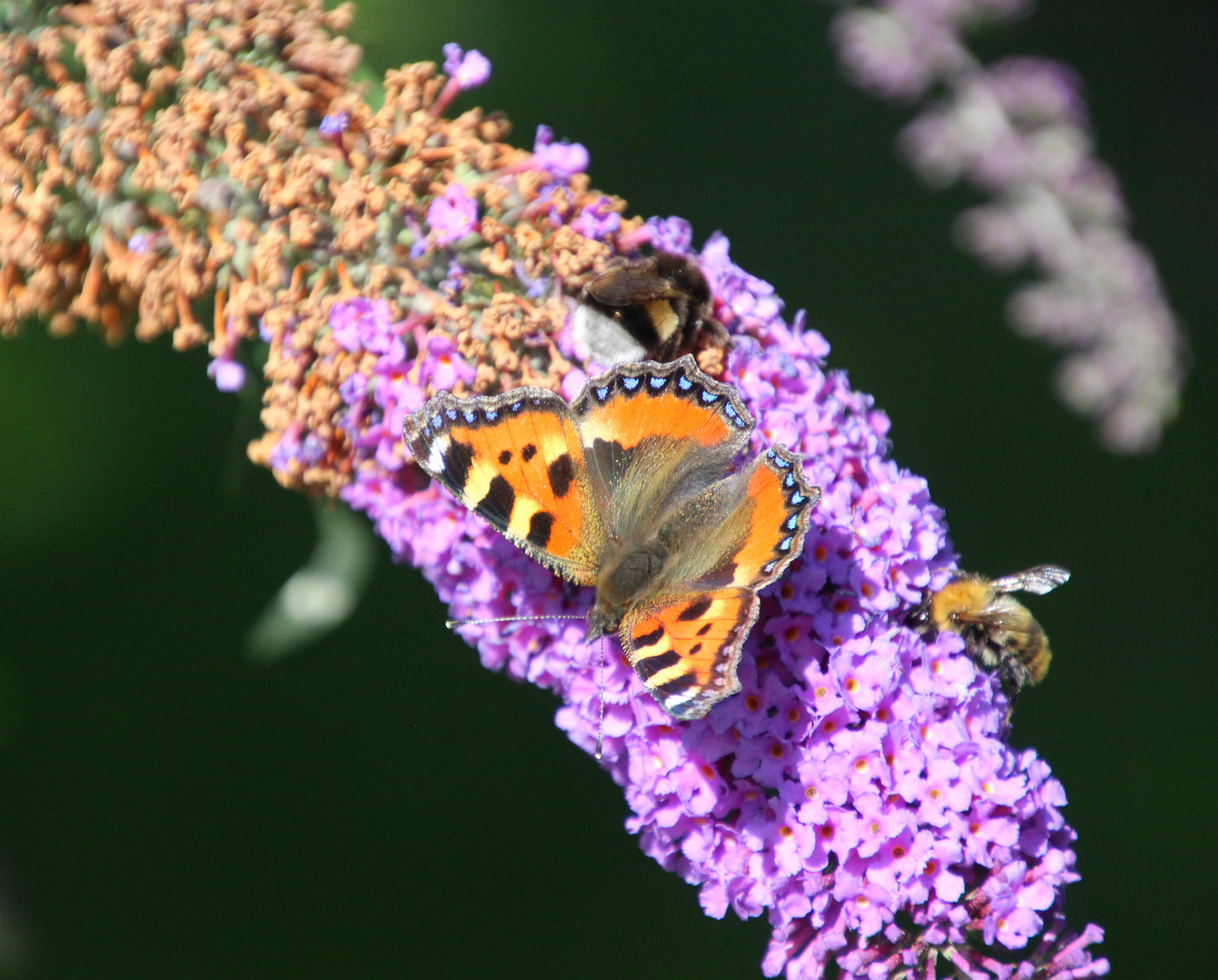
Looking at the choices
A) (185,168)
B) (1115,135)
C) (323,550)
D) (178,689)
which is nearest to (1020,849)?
(323,550)

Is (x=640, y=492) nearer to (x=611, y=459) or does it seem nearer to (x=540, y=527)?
(x=611, y=459)

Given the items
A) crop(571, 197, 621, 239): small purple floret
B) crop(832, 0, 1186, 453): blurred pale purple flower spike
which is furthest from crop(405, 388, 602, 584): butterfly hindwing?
crop(832, 0, 1186, 453): blurred pale purple flower spike

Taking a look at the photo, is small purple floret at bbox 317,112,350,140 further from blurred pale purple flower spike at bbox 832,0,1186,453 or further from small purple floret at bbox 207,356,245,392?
blurred pale purple flower spike at bbox 832,0,1186,453

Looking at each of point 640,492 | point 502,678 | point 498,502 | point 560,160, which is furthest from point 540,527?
point 502,678

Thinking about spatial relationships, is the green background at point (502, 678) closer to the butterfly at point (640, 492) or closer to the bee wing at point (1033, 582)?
the butterfly at point (640, 492)

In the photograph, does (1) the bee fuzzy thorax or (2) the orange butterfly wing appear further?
(1) the bee fuzzy thorax

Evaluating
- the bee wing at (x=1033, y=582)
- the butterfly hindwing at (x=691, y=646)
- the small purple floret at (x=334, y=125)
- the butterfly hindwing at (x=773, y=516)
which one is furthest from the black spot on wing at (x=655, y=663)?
the small purple floret at (x=334, y=125)

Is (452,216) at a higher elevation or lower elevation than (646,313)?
higher
